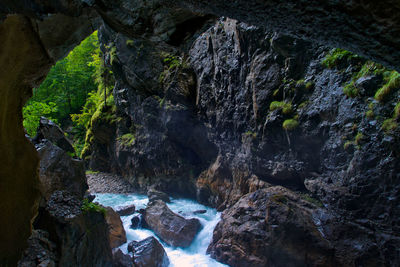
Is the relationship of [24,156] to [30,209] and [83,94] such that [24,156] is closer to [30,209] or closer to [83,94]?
[30,209]

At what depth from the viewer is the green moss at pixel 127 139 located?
16797 mm

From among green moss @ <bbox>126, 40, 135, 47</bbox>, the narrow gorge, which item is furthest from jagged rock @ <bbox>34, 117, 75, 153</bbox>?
green moss @ <bbox>126, 40, 135, 47</bbox>

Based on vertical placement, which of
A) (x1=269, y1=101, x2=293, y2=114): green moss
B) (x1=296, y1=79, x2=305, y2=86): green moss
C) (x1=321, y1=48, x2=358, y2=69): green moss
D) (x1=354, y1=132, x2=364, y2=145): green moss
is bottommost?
(x1=354, y1=132, x2=364, y2=145): green moss

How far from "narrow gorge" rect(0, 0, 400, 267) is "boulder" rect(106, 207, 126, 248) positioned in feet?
0.18

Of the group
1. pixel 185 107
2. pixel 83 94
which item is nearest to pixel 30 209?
pixel 185 107

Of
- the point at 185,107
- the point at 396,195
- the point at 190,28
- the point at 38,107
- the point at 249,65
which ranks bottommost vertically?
the point at 396,195

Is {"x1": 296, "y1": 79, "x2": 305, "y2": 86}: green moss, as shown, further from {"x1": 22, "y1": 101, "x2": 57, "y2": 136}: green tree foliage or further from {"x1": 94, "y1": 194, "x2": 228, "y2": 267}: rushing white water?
{"x1": 22, "y1": 101, "x2": 57, "y2": 136}: green tree foliage

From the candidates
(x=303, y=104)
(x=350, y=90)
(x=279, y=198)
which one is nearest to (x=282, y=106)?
(x=303, y=104)

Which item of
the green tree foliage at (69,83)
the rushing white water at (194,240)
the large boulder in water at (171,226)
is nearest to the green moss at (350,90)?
the rushing white water at (194,240)

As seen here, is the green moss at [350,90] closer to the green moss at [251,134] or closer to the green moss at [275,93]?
the green moss at [275,93]

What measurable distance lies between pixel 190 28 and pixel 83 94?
25425 mm

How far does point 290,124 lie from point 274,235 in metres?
3.44

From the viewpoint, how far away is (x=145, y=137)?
1570 centimetres

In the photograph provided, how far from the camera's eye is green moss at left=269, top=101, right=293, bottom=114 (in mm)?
8016
